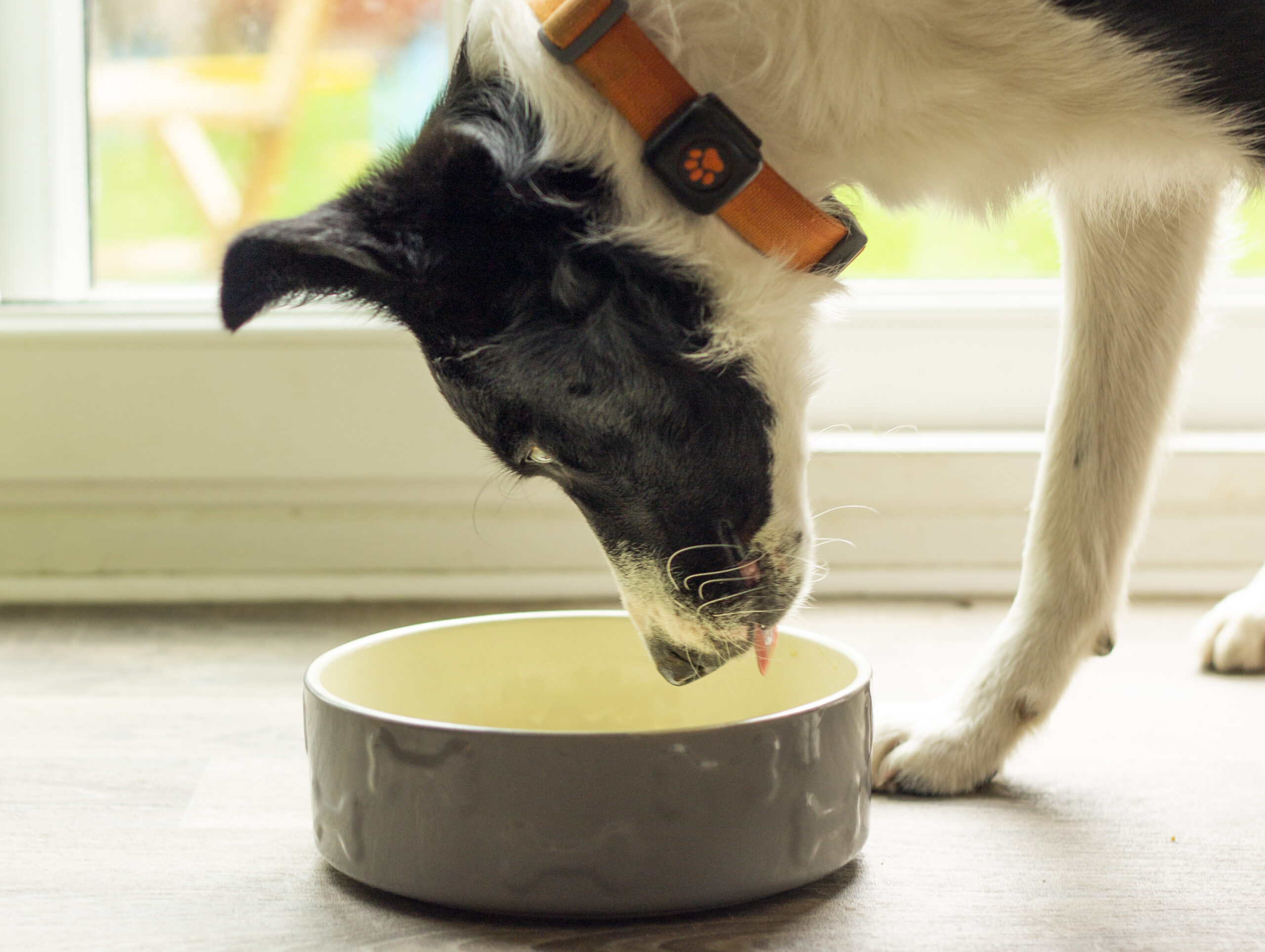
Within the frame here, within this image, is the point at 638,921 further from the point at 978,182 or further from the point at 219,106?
the point at 219,106

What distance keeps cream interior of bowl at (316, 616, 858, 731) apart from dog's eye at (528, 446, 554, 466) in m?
0.13

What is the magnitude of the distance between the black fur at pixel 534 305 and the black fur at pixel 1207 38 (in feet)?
0.93

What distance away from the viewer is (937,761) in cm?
92

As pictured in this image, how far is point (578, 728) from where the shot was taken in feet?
2.99

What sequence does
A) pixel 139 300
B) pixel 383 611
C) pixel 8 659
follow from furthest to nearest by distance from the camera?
pixel 139 300
pixel 383 611
pixel 8 659

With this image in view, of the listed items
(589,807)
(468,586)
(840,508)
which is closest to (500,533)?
(468,586)

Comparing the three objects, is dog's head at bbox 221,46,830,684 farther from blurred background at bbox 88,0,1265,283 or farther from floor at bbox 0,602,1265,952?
blurred background at bbox 88,0,1265,283

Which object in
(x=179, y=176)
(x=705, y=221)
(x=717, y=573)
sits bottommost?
(x=717, y=573)

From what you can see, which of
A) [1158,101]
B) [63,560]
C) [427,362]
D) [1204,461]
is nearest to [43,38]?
[63,560]

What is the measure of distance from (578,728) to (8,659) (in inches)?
25.6

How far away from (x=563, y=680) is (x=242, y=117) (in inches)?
40.8

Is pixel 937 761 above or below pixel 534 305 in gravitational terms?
below

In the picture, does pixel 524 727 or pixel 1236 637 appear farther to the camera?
pixel 1236 637

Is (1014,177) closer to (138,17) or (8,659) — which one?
(8,659)
